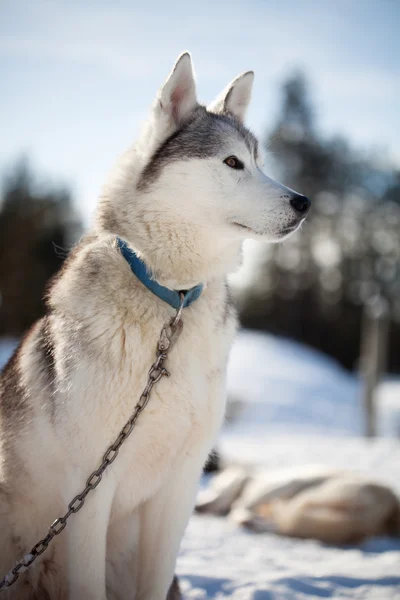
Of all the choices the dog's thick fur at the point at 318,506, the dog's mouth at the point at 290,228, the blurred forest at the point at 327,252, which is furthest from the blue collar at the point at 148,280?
the blurred forest at the point at 327,252

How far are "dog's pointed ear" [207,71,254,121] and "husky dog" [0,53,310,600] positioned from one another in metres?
0.34

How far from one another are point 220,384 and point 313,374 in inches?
572

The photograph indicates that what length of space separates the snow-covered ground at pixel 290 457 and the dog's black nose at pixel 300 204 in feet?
6.41

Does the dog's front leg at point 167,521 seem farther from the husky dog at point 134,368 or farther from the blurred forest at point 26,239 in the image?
the blurred forest at point 26,239

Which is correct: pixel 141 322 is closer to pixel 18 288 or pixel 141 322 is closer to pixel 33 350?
pixel 33 350

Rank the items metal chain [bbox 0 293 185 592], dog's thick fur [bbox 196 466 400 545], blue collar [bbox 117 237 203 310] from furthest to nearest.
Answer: dog's thick fur [bbox 196 466 400 545]
blue collar [bbox 117 237 203 310]
metal chain [bbox 0 293 185 592]

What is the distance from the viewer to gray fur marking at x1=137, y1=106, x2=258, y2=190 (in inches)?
91.7

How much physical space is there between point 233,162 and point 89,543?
172cm

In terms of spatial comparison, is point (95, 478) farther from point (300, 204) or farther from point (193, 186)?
point (300, 204)

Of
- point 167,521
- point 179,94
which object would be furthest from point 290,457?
point 179,94

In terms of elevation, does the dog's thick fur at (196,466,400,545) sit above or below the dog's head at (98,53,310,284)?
below

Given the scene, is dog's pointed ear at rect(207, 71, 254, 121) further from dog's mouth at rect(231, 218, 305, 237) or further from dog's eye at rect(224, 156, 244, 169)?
dog's mouth at rect(231, 218, 305, 237)

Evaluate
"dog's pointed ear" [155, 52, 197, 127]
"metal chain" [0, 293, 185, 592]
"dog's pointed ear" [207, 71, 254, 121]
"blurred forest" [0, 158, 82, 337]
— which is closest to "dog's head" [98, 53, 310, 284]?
"dog's pointed ear" [155, 52, 197, 127]

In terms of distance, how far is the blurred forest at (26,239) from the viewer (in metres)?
18.8
